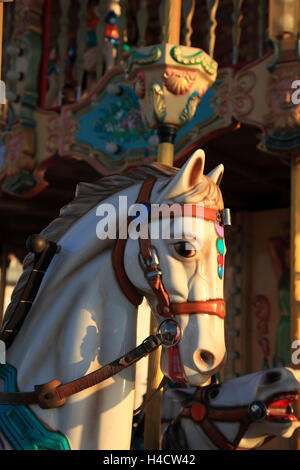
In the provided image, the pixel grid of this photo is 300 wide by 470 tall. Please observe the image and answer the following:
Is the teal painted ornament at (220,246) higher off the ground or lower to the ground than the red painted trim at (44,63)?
lower

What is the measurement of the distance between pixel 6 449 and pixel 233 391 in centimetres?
170

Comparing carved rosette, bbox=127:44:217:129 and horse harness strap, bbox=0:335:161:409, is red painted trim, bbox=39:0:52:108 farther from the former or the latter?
horse harness strap, bbox=0:335:161:409

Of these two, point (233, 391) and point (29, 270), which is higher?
point (29, 270)

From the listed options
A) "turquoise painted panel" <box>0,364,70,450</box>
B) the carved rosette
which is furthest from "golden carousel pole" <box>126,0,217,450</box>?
"turquoise painted panel" <box>0,364,70,450</box>

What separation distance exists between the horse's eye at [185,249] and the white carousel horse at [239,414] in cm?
145

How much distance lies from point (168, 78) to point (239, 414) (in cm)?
199

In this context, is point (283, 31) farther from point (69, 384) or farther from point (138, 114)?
point (69, 384)

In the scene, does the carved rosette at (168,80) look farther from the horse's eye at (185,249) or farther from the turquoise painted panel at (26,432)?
the turquoise painted panel at (26,432)

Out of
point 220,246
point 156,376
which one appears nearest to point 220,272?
point 220,246

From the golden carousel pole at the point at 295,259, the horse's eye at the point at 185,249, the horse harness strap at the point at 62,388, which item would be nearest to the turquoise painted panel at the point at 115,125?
the golden carousel pole at the point at 295,259

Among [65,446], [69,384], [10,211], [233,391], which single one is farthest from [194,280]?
[10,211]

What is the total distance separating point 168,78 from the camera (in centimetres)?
406

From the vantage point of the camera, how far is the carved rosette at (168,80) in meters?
4.04
